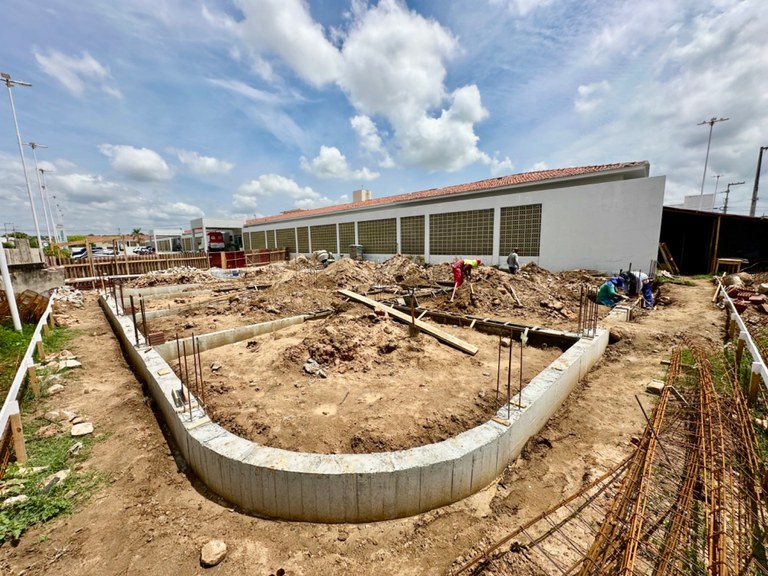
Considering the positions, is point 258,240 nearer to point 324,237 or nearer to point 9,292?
point 324,237

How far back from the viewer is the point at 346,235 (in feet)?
76.3

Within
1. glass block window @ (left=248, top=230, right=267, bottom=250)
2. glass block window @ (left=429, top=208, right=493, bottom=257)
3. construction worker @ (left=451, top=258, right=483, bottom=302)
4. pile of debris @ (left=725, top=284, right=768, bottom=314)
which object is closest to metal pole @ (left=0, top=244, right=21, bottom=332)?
construction worker @ (left=451, top=258, right=483, bottom=302)

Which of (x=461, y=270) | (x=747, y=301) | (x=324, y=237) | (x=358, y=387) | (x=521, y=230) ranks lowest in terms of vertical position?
(x=358, y=387)

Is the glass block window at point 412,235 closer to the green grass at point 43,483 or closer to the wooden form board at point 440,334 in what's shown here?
the wooden form board at point 440,334

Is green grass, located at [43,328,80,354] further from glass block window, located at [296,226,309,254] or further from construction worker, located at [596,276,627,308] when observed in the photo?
glass block window, located at [296,226,309,254]

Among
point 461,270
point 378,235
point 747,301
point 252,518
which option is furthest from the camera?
point 378,235

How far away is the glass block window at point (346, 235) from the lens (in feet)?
74.8

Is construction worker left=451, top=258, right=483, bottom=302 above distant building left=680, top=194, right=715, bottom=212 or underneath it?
underneath

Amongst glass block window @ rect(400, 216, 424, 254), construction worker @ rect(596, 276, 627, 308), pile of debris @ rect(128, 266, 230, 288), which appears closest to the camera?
construction worker @ rect(596, 276, 627, 308)

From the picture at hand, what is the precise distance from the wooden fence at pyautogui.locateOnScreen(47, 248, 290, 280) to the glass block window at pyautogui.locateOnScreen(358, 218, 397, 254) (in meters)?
8.53

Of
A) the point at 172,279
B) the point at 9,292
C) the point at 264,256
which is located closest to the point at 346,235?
the point at 264,256

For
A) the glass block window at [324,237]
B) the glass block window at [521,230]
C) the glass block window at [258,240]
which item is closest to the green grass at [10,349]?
the glass block window at [521,230]

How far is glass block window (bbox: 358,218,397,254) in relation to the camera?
2027cm

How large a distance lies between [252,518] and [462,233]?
15.9 m
